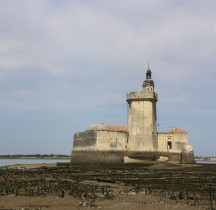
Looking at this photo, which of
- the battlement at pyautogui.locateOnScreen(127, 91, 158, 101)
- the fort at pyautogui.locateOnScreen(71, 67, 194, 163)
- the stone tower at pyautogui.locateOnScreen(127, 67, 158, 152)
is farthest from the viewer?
the battlement at pyautogui.locateOnScreen(127, 91, 158, 101)

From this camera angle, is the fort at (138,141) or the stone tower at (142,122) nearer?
the fort at (138,141)

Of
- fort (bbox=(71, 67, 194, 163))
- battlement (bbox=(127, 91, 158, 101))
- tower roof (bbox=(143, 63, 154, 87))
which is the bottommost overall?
fort (bbox=(71, 67, 194, 163))

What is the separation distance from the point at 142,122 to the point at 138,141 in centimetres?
255

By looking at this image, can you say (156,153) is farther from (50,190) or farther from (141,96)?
(50,190)

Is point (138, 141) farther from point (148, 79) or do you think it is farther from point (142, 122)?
point (148, 79)

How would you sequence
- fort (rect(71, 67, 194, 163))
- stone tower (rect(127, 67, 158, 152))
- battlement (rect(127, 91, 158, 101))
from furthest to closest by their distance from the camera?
battlement (rect(127, 91, 158, 101)) → stone tower (rect(127, 67, 158, 152)) → fort (rect(71, 67, 194, 163))

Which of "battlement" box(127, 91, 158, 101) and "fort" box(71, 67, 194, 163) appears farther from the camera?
"battlement" box(127, 91, 158, 101)

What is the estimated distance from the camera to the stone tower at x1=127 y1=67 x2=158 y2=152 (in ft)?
165

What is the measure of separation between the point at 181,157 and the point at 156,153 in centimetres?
382

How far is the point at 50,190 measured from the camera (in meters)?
16.1

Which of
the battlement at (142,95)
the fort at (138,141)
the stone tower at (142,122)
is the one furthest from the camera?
the battlement at (142,95)

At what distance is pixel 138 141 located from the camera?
165 ft

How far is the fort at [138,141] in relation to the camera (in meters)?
50.1

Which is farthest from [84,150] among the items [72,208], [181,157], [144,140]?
[72,208]
